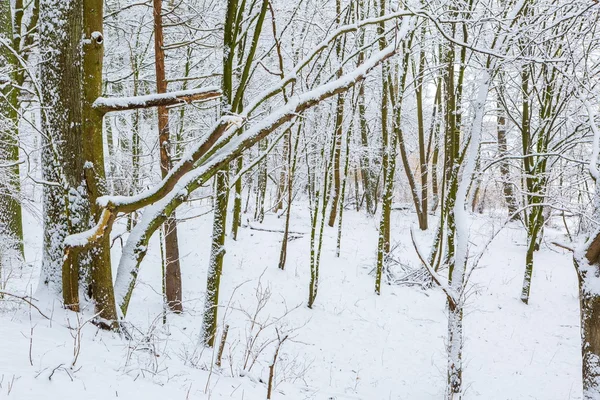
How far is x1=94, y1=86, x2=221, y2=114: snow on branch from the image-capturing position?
2527 mm

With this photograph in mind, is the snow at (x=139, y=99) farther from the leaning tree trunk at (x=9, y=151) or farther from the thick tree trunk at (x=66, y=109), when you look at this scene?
the leaning tree trunk at (x=9, y=151)

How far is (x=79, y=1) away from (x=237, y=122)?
1.52m

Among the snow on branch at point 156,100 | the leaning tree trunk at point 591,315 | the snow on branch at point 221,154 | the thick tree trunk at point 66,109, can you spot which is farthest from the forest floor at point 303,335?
the leaning tree trunk at point 591,315

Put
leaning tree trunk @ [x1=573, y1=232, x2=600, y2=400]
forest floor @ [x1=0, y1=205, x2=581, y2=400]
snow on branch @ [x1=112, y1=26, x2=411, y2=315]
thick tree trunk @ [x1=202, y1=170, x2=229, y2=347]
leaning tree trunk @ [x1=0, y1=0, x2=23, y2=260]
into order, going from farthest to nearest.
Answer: leaning tree trunk @ [x1=0, y1=0, x2=23, y2=260], thick tree trunk @ [x1=202, y1=170, x2=229, y2=347], leaning tree trunk @ [x1=573, y1=232, x2=600, y2=400], snow on branch @ [x1=112, y1=26, x2=411, y2=315], forest floor @ [x1=0, y1=205, x2=581, y2=400]

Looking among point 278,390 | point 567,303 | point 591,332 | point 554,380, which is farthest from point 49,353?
point 567,303

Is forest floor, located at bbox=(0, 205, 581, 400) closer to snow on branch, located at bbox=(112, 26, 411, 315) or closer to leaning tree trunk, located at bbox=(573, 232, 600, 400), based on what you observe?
snow on branch, located at bbox=(112, 26, 411, 315)

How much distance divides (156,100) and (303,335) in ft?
22.0

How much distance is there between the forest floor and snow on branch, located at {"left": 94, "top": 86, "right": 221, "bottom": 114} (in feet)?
5.03

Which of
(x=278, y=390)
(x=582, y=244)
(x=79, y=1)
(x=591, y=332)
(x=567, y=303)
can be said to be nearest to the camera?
(x=79, y=1)

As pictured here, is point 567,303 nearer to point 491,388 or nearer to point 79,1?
point 491,388

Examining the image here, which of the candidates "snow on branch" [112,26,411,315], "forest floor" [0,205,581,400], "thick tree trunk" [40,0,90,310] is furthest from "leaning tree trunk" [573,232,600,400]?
"thick tree trunk" [40,0,90,310]

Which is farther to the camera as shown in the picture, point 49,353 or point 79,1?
point 79,1

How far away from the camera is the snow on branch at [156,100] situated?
2.53 m

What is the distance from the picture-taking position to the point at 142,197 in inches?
99.3
